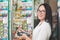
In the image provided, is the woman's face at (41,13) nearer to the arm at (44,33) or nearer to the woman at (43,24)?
the woman at (43,24)

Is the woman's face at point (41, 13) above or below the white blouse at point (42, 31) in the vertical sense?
above

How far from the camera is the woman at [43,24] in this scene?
2351mm

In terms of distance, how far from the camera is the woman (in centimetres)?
235

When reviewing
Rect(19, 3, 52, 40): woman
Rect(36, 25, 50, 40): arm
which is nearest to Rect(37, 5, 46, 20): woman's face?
Rect(19, 3, 52, 40): woman

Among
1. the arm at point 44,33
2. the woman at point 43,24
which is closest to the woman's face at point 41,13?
the woman at point 43,24

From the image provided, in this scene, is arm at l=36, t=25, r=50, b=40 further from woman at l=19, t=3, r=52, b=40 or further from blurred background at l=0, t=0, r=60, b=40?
blurred background at l=0, t=0, r=60, b=40

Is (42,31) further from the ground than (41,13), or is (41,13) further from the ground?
(41,13)

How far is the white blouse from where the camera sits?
2348mm

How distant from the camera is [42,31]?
2.36 m

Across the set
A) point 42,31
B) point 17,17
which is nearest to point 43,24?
point 42,31

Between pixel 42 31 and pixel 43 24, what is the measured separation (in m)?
0.08

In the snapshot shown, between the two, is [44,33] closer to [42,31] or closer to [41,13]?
[42,31]

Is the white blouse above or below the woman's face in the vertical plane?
below

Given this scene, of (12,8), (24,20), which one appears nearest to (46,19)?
(24,20)
